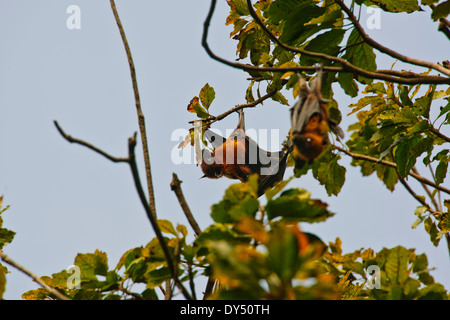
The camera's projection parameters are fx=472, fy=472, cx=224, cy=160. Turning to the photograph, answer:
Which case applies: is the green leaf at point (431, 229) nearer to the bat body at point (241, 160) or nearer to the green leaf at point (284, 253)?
the bat body at point (241, 160)

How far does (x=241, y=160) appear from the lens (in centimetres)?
668

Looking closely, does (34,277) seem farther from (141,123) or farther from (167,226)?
(141,123)

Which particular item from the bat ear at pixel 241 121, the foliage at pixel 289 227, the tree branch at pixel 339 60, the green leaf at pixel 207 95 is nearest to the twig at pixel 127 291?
the foliage at pixel 289 227

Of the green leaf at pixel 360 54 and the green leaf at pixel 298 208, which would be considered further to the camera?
the green leaf at pixel 360 54

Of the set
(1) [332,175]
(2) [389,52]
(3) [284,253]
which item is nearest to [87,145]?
(3) [284,253]

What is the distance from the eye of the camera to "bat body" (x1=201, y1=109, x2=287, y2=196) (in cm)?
625

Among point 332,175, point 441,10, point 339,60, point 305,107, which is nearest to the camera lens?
point 305,107

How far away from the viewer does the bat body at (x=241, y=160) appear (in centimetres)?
625

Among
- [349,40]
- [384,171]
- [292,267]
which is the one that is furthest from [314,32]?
[384,171]

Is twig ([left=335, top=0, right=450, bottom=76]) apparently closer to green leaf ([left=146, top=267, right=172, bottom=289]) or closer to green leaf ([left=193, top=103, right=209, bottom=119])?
green leaf ([left=193, top=103, right=209, bottom=119])

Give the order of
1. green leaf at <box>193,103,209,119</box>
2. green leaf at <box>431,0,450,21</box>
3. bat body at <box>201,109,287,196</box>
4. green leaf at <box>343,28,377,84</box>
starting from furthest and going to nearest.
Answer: bat body at <box>201,109,287,196</box>
green leaf at <box>193,103,209,119</box>
green leaf at <box>343,28,377,84</box>
green leaf at <box>431,0,450,21</box>

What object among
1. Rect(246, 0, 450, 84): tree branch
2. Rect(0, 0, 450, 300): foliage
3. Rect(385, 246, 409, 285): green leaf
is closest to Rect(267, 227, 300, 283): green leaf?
Rect(0, 0, 450, 300): foliage

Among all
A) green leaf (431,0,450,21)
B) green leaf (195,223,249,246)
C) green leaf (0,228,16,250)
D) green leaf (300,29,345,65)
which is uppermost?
green leaf (300,29,345,65)

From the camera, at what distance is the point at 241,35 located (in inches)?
208
